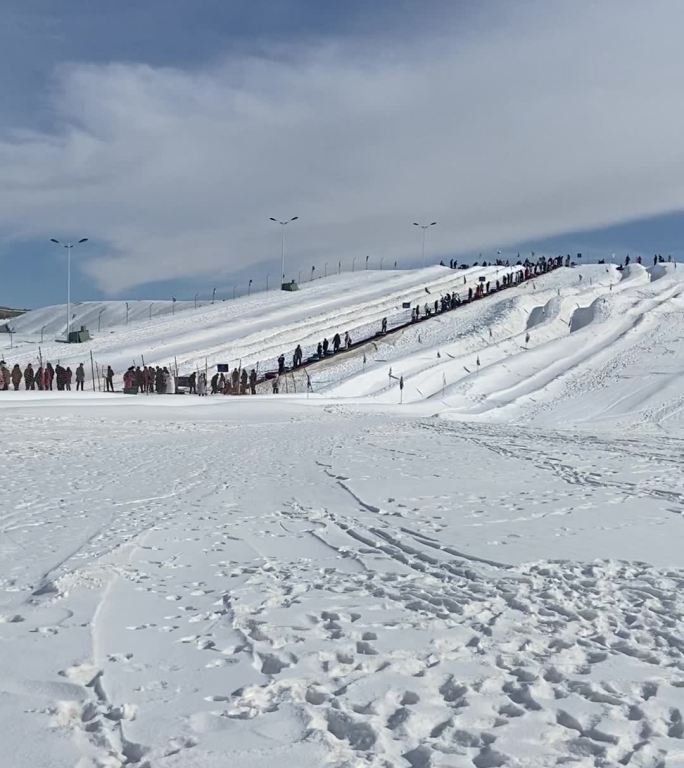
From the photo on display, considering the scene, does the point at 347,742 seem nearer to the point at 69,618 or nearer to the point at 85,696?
the point at 85,696

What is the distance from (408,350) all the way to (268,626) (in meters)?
39.4

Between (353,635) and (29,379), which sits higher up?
(29,379)

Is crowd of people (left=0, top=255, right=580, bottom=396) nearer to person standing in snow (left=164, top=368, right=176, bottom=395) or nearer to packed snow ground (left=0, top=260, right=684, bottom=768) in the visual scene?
person standing in snow (left=164, top=368, right=176, bottom=395)

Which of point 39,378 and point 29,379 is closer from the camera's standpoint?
point 29,379

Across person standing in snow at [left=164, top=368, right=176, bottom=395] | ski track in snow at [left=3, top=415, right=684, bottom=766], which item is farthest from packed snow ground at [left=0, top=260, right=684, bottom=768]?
person standing in snow at [left=164, top=368, right=176, bottom=395]

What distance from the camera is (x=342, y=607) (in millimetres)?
5926

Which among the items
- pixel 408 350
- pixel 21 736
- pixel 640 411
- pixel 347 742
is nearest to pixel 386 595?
pixel 347 742

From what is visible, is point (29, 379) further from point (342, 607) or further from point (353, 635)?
point (353, 635)

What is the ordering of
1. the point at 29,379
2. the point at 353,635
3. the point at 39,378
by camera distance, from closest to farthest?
the point at 353,635 → the point at 29,379 → the point at 39,378

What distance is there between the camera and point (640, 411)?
2802 cm

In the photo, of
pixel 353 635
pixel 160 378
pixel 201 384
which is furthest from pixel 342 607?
pixel 201 384

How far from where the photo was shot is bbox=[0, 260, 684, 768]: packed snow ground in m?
3.94

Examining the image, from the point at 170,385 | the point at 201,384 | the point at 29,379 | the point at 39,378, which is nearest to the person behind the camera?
the point at 29,379

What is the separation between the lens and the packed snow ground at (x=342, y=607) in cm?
394
